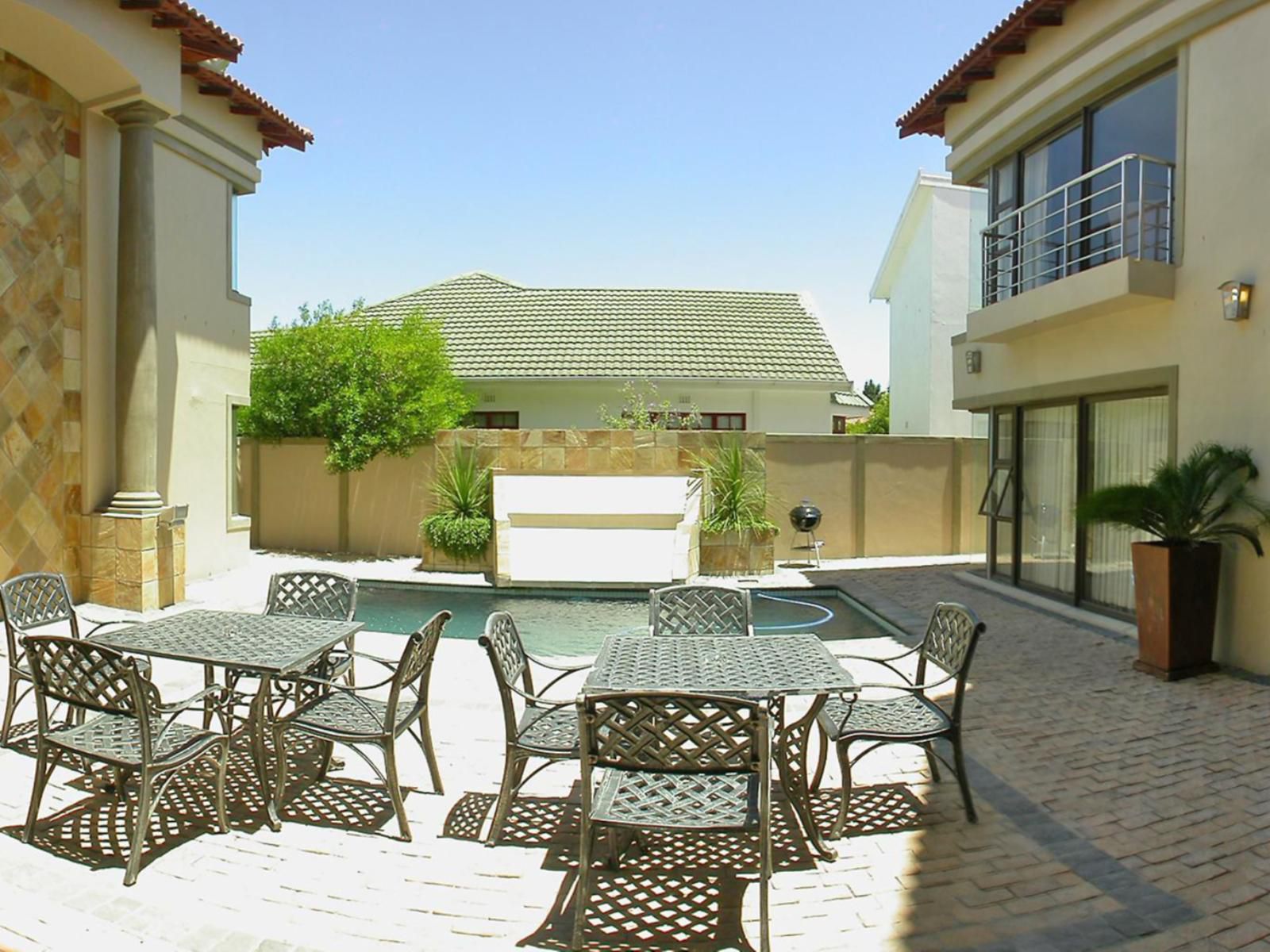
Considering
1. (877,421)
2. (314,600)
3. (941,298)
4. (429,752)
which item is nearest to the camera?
(429,752)

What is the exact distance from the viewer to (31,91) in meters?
9.44

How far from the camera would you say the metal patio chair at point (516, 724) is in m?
4.20

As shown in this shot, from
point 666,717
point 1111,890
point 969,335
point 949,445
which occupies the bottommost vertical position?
point 1111,890

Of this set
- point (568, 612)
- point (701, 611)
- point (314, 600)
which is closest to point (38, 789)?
point (314, 600)

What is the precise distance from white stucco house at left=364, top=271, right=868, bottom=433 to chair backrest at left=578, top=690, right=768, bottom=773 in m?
17.7

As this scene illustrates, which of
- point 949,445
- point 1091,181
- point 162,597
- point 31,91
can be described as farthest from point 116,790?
point 949,445

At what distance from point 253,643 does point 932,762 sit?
12.9 feet

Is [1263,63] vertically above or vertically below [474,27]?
below

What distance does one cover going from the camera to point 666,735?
3.50m

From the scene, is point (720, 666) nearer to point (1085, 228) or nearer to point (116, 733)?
point (116, 733)

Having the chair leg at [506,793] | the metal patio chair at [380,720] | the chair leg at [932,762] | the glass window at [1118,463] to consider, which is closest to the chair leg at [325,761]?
the metal patio chair at [380,720]

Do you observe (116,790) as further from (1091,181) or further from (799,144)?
(799,144)

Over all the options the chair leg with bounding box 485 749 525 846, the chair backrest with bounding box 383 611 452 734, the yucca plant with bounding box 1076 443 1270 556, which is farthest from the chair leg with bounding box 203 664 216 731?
the yucca plant with bounding box 1076 443 1270 556

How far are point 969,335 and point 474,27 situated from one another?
8.66 metres
